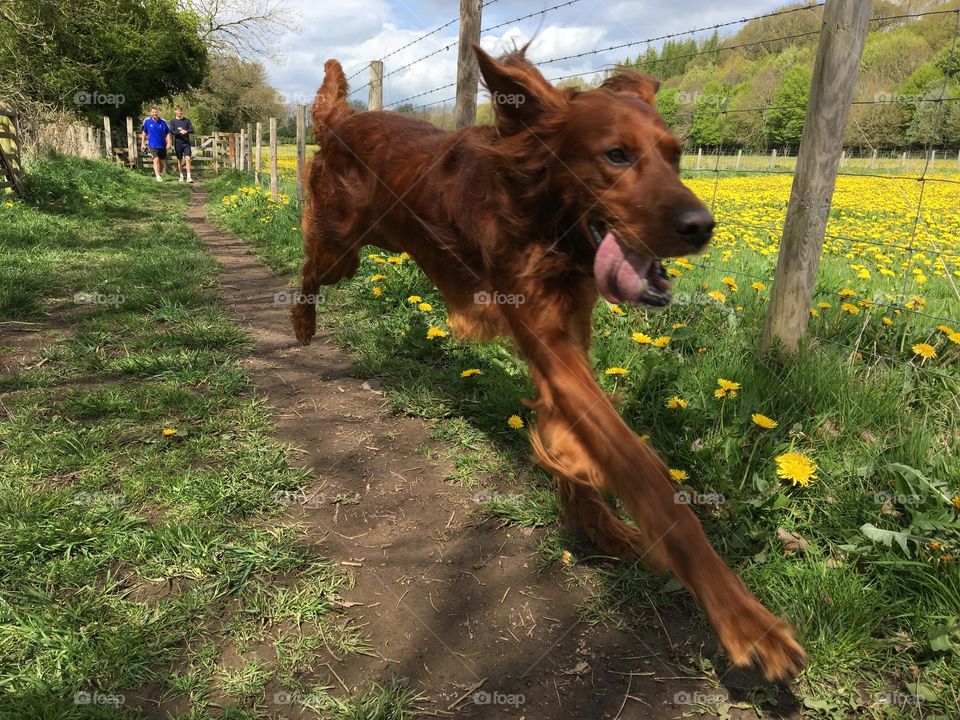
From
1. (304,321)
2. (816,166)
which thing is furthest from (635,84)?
(304,321)

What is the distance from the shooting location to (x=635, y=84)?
218cm

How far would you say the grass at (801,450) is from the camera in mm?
1626

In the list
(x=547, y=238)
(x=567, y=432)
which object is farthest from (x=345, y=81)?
(x=567, y=432)

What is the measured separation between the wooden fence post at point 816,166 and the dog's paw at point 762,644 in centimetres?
157

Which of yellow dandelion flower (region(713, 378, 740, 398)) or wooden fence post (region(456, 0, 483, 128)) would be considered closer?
yellow dandelion flower (region(713, 378, 740, 398))

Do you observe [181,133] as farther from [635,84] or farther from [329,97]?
[635,84]

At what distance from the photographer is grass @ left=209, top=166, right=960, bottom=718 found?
1.63 metres

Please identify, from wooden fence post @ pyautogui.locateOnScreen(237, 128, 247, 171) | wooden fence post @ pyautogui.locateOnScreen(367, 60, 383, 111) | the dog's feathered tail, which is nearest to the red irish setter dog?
the dog's feathered tail

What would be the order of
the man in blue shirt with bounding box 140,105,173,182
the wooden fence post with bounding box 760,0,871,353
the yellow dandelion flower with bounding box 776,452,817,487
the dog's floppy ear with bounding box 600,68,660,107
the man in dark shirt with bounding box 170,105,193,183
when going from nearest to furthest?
the yellow dandelion flower with bounding box 776,452,817,487
the dog's floppy ear with bounding box 600,68,660,107
the wooden fence post with bounding box 760,0,871,353
the man in blue shirt with bounding box 140,105,173,182
the man in dark shirt with bounding box 170,105,193,183

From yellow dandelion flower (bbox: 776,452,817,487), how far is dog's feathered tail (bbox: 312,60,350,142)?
124 inches

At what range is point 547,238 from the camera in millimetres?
2012

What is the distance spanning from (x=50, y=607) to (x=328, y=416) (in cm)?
147

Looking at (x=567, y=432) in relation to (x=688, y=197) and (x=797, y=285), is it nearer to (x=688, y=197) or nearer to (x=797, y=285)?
(x=688, y=197)

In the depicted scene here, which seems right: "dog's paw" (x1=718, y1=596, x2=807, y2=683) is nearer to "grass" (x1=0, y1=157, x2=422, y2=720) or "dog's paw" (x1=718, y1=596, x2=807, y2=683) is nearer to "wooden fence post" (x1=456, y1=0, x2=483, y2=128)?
"grass" (x1=0, y1=157, x2=422, y2=720)
